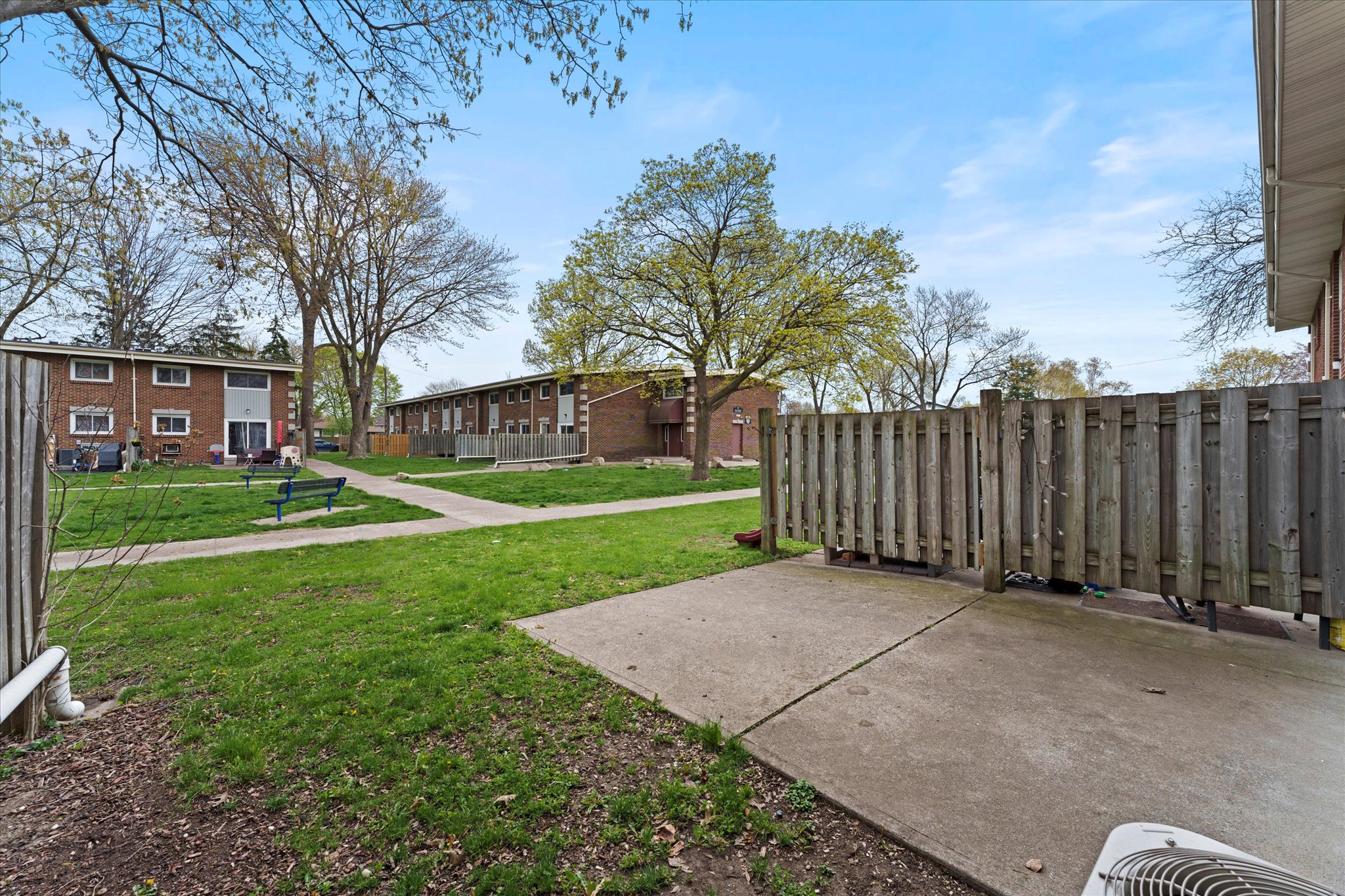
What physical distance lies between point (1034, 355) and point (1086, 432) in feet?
149

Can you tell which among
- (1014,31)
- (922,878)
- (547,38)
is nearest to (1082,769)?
(922,878)

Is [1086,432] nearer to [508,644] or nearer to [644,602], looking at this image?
[644,602]

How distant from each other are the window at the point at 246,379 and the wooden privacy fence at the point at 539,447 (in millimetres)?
14092

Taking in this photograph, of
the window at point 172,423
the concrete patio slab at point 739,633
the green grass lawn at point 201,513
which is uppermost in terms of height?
the window at point 172,423

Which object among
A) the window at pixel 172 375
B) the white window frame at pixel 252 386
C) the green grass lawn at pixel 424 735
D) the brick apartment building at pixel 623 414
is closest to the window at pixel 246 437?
the white window frame at pixel 252 386

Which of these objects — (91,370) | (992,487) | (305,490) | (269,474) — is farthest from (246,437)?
(992,487)

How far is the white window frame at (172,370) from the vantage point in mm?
27688

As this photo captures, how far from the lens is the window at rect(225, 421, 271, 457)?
29.7m

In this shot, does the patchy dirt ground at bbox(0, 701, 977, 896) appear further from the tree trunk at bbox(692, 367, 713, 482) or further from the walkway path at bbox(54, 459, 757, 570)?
the tree trunk at bbox(692, 367, 713, 482)

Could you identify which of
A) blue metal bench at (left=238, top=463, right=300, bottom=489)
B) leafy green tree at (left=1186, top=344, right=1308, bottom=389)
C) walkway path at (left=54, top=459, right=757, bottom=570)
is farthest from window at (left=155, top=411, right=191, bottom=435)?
leafy green tree at (left=1186, top=344, right=1308, bottom=389)

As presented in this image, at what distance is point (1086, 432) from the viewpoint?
4664 millimetres

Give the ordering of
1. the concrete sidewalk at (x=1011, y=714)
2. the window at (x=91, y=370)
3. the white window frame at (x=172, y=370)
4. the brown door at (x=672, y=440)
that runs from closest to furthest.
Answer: the concrete sidewalk at (x=1011, y=714) < the window at (x=91, y=370) < the white window frame at (x=172, y=370) < the brown door at (x=672, y=440)

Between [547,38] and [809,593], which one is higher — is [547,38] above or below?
above

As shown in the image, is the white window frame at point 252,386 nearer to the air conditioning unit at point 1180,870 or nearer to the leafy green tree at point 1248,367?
the air conditioning unit at point 1180,870
